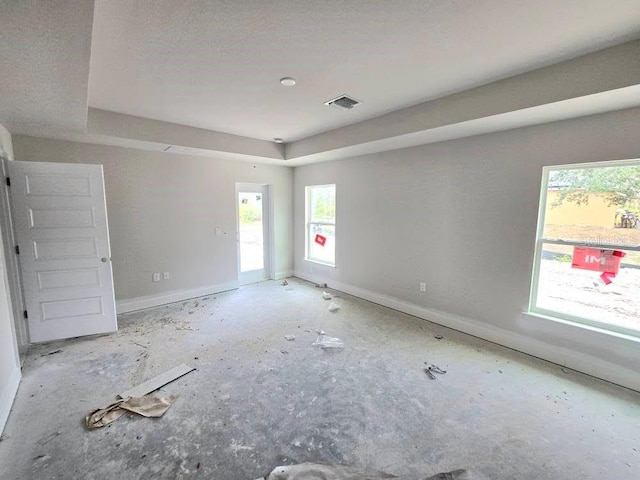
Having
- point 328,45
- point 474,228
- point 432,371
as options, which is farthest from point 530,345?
point 328,45

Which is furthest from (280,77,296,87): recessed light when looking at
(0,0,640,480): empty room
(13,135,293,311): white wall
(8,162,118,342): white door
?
(13,135,293,311): white wall

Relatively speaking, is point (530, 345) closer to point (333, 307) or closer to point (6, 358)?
point (333, 307)

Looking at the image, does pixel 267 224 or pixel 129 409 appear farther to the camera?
pixel 267 224

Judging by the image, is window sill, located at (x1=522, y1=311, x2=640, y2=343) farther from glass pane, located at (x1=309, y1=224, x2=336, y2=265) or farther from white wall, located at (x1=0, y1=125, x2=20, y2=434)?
white wall, located at (x1=0, y1=125, x2=20, y2=434)

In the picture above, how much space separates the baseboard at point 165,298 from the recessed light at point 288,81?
357 centimetres

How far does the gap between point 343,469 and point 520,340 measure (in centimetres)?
245

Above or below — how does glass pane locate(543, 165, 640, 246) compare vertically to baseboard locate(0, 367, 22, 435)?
above

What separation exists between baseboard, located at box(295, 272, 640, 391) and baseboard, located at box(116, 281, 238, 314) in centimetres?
277

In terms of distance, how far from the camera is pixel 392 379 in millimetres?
2514

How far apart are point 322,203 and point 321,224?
41cm

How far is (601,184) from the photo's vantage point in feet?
8.32

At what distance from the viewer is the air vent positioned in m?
2.86

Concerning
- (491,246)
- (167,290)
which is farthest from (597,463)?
(167,290)

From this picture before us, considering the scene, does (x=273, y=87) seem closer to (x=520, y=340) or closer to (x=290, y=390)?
(x=290, y=390)
